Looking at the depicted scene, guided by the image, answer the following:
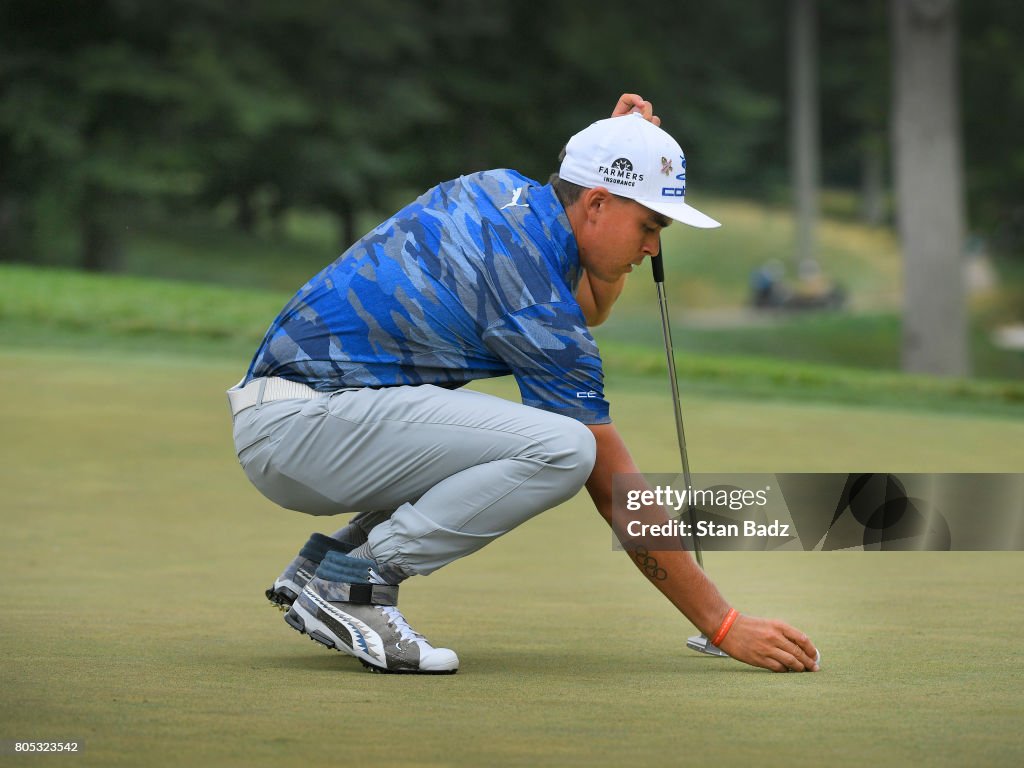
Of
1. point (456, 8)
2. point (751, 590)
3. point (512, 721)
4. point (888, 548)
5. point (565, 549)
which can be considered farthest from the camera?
point (456, 8)

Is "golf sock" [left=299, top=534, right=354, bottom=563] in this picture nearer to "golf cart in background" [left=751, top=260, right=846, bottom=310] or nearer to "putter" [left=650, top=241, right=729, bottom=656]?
"putter" [left=650, top=241, right=729, bottom=656]

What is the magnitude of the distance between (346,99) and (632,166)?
79.8 ft

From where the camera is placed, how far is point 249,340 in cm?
1198

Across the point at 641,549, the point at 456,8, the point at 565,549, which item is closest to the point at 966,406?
the point at 565,549

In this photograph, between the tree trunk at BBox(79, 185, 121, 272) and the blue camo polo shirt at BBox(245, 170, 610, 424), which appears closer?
the blue camo polo shirt at BBox(245, 170, 610, 424)

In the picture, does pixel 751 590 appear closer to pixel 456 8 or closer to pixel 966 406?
pixel 966 406

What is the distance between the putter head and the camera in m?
4.04

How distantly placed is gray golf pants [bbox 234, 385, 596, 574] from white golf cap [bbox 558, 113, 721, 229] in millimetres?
512

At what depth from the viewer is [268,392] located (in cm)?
399

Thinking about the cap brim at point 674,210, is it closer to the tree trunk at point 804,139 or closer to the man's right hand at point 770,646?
the man's right hand at point 770,646

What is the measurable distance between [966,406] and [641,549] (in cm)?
768

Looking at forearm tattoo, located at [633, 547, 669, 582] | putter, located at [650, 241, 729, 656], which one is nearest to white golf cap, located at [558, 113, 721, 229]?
putter, located at [650, 241, 729, 656]

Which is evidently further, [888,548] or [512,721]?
[888,548]

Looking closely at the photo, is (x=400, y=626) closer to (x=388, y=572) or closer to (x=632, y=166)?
(x=388, y=572)
